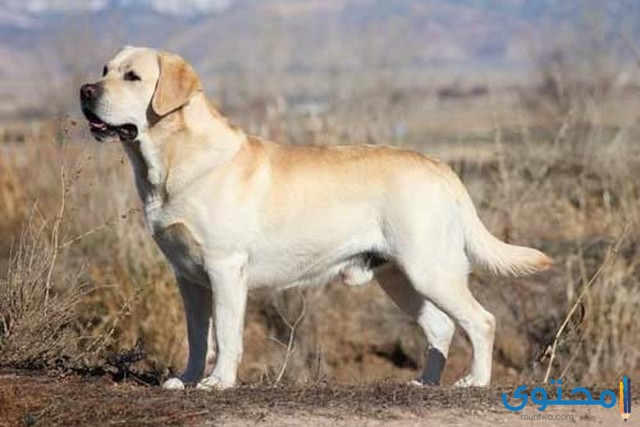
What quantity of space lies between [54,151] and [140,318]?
369cm

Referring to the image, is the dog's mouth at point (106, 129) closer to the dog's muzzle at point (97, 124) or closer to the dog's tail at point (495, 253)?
the dog's muzzle at point (97, 124)

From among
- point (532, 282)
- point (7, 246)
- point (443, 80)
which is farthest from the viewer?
point (443, 80)

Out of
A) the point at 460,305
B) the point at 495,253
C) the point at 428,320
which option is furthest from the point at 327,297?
the point at 460,305

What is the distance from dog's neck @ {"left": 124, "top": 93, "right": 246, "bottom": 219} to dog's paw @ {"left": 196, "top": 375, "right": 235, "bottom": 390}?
3.36 feet

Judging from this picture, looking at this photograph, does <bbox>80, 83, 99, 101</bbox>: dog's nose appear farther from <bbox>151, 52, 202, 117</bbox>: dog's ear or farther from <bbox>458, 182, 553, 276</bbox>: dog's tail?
<bbox>458, 182, 553, 276</bbox>: dog's tail

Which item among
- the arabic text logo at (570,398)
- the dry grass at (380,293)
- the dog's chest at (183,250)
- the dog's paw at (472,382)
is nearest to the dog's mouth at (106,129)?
the dog's chest at (183,250)

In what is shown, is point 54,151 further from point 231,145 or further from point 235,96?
point 235,96

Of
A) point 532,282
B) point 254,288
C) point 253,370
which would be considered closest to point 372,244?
point 254,288

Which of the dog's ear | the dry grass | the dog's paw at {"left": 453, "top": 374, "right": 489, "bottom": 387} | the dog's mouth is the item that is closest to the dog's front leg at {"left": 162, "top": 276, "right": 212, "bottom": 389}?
the dog's mouth

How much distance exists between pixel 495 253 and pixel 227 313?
6.14 feet

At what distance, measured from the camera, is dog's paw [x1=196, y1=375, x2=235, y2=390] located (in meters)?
7.47

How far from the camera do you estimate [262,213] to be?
7781 mm

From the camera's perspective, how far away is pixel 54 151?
1532 centimetres

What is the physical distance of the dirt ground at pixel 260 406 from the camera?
671 cm
